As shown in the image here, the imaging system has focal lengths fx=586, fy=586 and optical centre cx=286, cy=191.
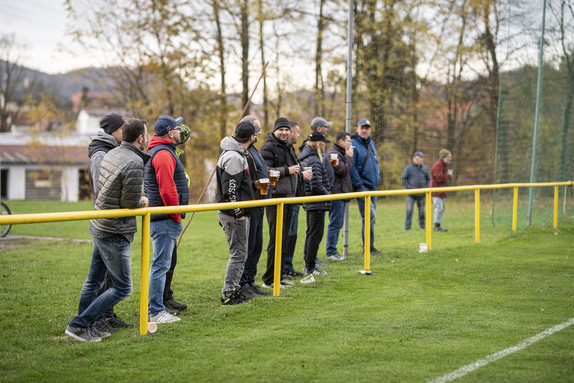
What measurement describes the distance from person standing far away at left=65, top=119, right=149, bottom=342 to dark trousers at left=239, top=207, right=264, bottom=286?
1859mm

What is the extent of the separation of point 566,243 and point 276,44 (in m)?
16.1

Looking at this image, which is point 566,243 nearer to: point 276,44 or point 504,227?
point 504,227

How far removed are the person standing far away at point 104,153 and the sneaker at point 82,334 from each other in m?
0.19

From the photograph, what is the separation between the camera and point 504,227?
12.2 m

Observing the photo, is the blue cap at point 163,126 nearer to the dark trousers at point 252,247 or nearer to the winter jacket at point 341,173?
the dark trousers at point 252,247

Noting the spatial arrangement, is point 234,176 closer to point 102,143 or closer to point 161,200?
point 161,200

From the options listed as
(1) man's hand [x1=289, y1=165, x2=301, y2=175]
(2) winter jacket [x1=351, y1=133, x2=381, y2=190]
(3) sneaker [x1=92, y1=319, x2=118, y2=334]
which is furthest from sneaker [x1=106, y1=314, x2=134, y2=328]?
(2) winter jacket [x1=351, y1=133, x2=381, y2=190]

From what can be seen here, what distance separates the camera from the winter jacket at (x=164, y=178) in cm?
521

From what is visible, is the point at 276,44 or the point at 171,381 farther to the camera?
the point at 276,44

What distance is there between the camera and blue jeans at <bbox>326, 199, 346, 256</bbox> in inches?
340

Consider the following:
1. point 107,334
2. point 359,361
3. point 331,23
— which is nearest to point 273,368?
point 359,361

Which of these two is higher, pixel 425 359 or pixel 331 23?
pixel 331 23

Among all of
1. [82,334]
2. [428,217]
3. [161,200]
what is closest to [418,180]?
[428,217]

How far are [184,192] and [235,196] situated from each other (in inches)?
20.6
